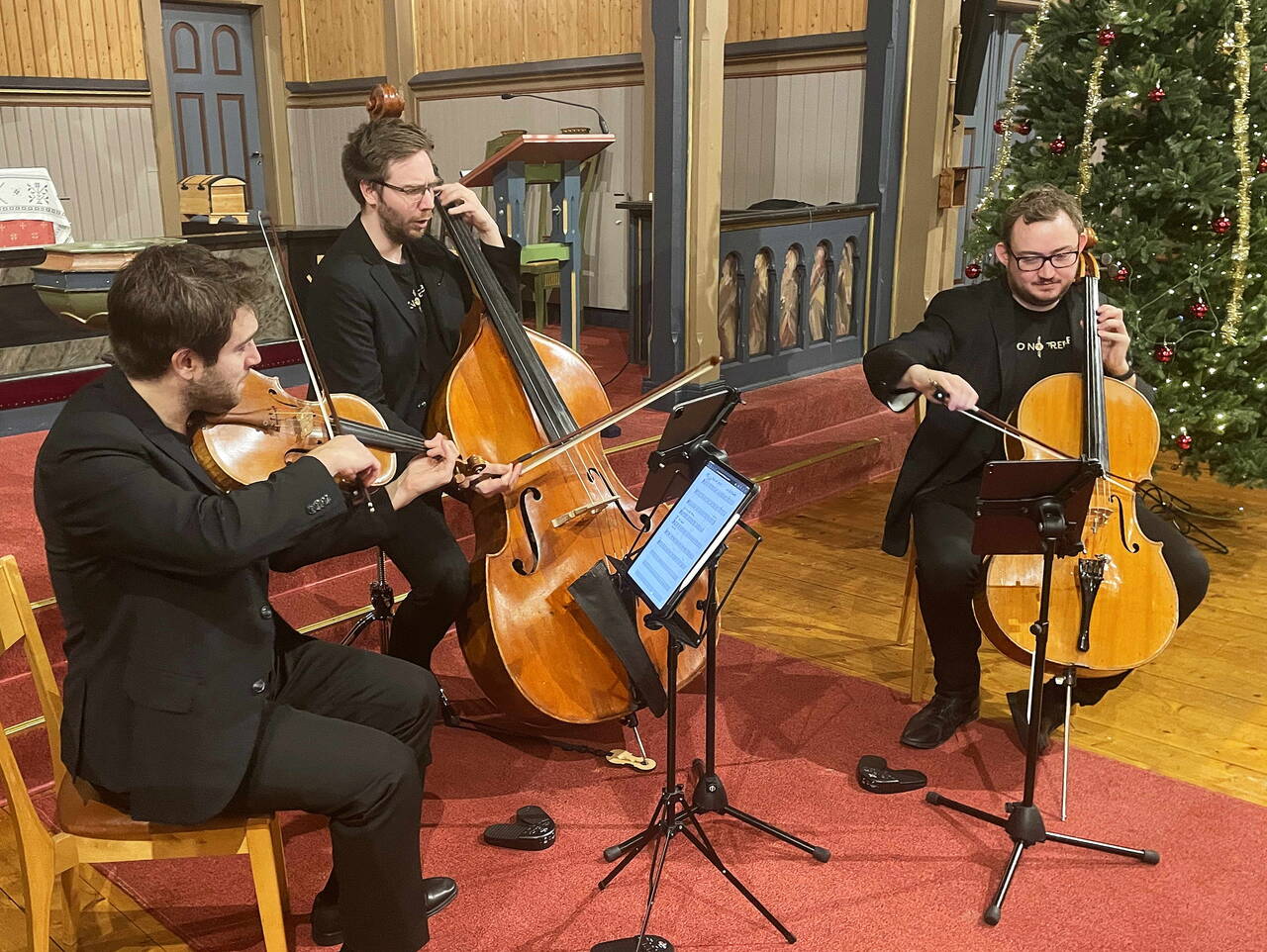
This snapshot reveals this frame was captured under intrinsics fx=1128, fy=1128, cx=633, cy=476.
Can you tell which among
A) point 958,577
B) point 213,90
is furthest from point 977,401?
point 213,90

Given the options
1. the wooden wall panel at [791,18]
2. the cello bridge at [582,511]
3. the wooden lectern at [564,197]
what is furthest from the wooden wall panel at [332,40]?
the cello bridge at [582,511]

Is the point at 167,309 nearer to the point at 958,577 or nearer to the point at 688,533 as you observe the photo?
the point at 688,533

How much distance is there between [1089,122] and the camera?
3660mm

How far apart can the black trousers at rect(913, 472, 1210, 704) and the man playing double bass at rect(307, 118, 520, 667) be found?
109 cm

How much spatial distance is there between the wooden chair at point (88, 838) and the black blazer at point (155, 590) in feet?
0.22

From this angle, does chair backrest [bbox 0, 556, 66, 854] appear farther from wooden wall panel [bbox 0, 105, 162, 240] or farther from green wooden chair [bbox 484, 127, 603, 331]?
wooden wall panel [bbox 0, 105, 162, 240]

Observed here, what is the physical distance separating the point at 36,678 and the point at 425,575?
85 centimetres

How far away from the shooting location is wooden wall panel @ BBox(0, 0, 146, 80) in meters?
6.79

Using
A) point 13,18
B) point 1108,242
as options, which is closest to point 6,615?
point 1108,242

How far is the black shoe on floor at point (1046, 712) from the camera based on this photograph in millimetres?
2754

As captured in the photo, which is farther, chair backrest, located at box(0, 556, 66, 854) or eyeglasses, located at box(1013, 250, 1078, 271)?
eyeglasses, located at box(1013, 250, 1078, 271)

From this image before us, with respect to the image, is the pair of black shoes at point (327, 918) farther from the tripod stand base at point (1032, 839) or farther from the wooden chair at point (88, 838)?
the tripod stand base at point (1032, 839)

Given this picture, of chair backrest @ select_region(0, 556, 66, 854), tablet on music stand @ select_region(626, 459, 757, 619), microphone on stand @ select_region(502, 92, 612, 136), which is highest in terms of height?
microphone on stand @ select_region(502, 92, 612, 136)

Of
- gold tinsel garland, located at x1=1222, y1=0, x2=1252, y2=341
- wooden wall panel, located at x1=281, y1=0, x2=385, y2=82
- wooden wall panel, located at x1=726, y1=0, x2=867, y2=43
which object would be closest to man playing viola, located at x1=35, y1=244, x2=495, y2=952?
gold tinsel garland, located at x1=1222, y1=0, x2=1252, y2=341
